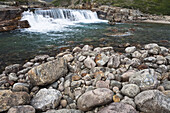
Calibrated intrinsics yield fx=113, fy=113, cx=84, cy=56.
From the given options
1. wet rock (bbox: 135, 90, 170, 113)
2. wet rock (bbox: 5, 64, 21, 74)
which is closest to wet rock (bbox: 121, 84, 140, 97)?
wet rock (bbox: 135, 90, 170, 113)

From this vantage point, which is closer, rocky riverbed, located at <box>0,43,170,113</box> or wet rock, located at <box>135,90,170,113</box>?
wet rock, located at <box>135,90,170,113</box>

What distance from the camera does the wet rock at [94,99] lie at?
14.1 ft

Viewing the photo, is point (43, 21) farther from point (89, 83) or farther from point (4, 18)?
point (89, 83)

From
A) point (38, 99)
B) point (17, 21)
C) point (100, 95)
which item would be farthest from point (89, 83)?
point (17, 21)

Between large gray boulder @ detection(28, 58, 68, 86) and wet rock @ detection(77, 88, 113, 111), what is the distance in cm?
210

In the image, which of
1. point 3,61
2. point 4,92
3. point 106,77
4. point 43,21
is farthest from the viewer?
point 43,21

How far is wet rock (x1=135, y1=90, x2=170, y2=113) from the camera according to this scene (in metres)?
3.76

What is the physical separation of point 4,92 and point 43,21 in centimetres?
2735

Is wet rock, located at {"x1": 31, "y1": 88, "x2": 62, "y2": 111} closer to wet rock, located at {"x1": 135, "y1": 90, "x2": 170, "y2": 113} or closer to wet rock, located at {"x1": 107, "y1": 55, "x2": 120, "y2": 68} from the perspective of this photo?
wet rock, located at {"x1": 135, "y1": 90, "x2": 170, "y2": 113}

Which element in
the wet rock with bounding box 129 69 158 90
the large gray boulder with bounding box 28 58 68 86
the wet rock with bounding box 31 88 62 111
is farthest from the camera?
the large gray boulder with bounding box 28 58 68 86

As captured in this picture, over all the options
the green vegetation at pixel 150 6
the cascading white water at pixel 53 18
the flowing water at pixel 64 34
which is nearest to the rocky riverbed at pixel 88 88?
the flowing water at pixel 64 34

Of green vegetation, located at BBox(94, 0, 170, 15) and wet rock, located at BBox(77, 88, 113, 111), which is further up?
green vegetation, located at BBox(94, 0, 170, 15)

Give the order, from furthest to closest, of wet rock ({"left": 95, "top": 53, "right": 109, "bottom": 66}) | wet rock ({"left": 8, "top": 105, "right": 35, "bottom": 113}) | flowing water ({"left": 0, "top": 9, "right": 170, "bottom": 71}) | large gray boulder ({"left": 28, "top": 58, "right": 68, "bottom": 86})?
flowing water ({"left": 0, "top": 9, "right": 170, "bottom": 71}), wet rock ({"left": 95, "top": 53, "right": 109, "bottom": 66}), large gray boulder ({"left": 28, "top": 58, "right": 68, "bottom": 86}), wet rock ({"left": 8, "top": 105, "right": 35, "bottom": 113})

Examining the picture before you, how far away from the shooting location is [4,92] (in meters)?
4.36
